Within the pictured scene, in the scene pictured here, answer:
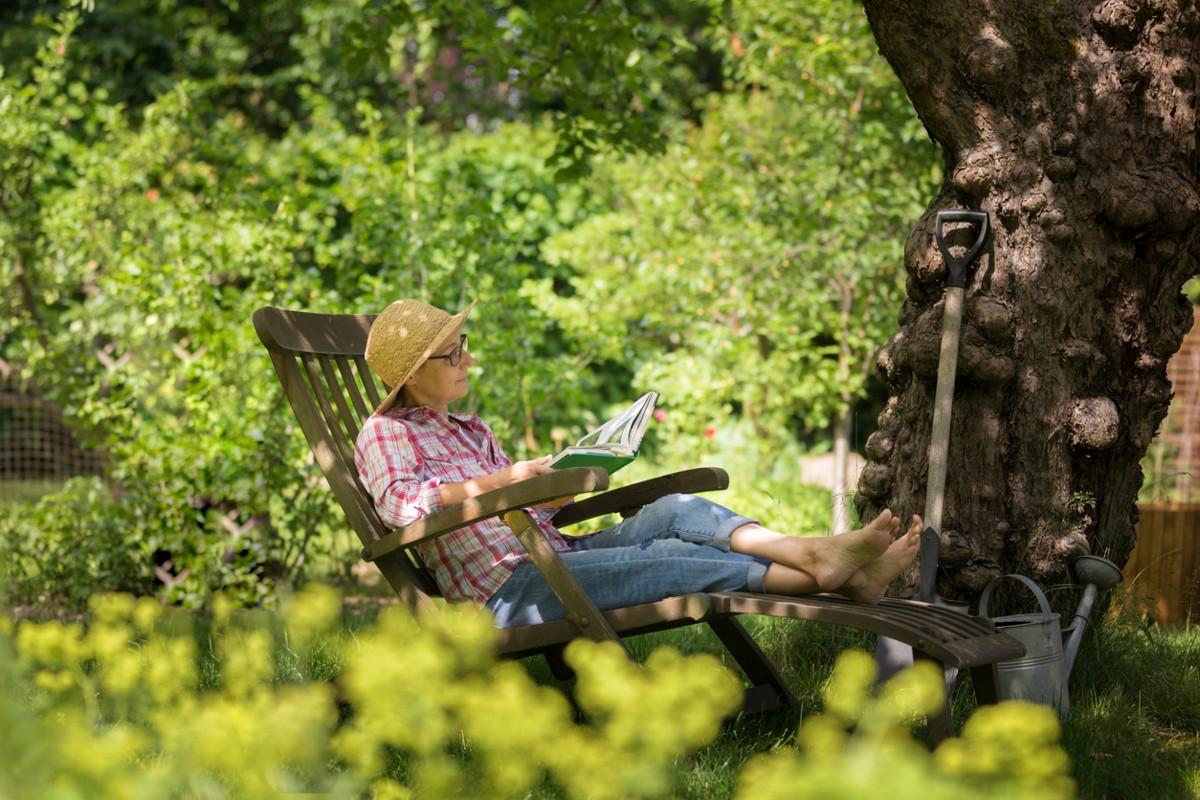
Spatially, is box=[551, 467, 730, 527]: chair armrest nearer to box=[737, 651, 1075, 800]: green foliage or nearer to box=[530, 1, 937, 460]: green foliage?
box=[737, 651, 1075, 800]: green foliage

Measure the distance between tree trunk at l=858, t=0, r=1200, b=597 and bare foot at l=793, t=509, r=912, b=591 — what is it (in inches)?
28.7

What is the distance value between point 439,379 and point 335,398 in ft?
1.88

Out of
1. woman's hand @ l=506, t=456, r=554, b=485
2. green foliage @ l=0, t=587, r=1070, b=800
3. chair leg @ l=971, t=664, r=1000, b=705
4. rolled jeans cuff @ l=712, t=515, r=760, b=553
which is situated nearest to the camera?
green foliage @ l=0, t=587, r=1070, b=800

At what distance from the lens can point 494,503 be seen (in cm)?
255

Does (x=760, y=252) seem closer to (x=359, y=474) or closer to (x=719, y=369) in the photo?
(x=719, y=369)

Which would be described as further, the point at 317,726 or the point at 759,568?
the point at 759,568

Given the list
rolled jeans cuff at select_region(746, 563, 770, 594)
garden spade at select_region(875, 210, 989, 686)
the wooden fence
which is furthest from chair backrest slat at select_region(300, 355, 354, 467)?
the wooden fence

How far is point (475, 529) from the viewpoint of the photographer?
2.91 meters

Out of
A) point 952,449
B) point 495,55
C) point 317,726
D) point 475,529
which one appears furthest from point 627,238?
point 317,726

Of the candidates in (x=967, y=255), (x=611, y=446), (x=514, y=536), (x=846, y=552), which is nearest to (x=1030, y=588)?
(x=846, y=552)

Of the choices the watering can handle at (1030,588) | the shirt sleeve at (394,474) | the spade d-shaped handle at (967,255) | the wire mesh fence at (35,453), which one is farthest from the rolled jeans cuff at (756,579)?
the wire mesh fence at (35,453)

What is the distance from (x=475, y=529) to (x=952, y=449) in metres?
1.27

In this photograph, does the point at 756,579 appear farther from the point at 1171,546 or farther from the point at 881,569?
the point at 1171,546

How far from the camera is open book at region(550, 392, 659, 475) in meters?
2.67
